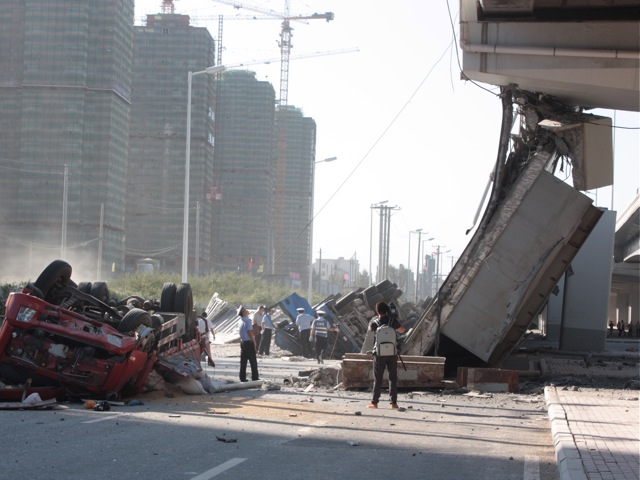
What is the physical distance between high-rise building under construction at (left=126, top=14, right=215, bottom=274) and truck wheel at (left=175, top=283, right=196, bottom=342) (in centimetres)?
10632

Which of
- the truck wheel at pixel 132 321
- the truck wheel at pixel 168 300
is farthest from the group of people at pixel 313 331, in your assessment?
the truck wheel at pixel 132 321

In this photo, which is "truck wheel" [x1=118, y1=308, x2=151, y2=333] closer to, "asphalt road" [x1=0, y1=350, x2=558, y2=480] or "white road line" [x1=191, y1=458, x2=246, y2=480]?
"asphalt road" [x1=0, y1=350, x2=558, y2=480]

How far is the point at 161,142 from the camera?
123 meters

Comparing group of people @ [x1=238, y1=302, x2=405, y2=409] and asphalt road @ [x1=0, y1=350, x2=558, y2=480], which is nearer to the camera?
asphalt road @ [x1=0, y1=350, x2=558, y2=480]

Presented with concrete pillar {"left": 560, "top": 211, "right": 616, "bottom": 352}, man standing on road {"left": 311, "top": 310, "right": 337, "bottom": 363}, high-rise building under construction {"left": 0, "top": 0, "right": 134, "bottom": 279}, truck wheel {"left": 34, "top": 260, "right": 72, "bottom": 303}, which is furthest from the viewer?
high-rise building under construction {"left": 0, "top": 0, "right": 134, "bottom": 279}

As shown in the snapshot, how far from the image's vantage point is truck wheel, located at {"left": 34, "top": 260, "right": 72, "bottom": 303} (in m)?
13.0

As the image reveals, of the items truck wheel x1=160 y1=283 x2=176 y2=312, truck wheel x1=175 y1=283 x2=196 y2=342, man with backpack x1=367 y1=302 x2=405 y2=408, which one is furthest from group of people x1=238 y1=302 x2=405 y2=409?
truck wheel x1=160 y1=283 x2=176 y2=312

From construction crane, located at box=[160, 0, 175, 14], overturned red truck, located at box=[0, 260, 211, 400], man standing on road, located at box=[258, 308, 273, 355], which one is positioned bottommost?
man standing on road, located at box=[258, 308, 273, 355]

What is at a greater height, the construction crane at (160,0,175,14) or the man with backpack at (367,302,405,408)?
the construction crane at (160,0,175,14)

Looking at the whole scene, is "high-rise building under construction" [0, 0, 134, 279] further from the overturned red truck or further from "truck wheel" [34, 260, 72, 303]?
the overturned red truck

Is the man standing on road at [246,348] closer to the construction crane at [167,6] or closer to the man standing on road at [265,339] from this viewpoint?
the man standing on road at [265,339]

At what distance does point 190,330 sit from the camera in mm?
15828

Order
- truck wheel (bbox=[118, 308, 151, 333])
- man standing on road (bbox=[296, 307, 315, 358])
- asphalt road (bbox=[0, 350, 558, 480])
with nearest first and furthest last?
asphalt road (bbox=[0, 350, 558, 480]) < truck wheel (bbox=[118, 308, 151, 333]) < man standing on road (bbox=[296, 307, 315, 358])

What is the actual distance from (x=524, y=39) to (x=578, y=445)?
7290 mm
